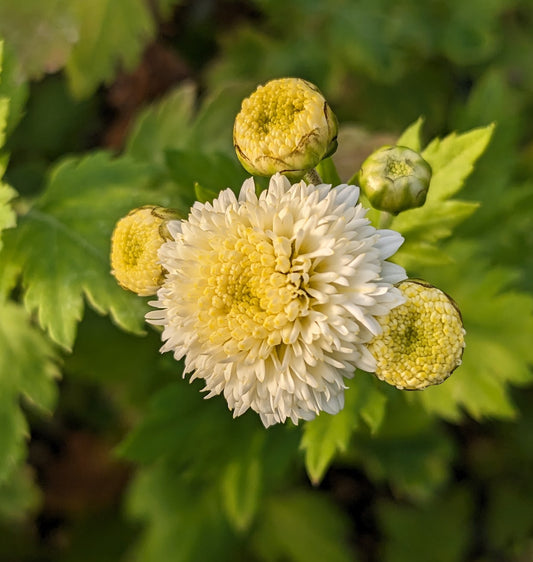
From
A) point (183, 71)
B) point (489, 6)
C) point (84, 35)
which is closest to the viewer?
point (84, 35)

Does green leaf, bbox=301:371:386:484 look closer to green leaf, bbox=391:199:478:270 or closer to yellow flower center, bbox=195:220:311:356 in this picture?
green leaf, bbox=391:199:478:270

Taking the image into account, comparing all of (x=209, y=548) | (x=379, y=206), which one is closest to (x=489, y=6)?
(x=379, y=206)

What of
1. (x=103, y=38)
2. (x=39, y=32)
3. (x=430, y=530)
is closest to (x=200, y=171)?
(x=103, y=38)

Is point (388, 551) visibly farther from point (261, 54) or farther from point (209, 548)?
point (261, 54)

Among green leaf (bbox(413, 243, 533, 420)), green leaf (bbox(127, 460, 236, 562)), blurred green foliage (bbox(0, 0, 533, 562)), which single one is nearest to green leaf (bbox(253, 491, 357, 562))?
blurred green foliage (bbox(0, 0, 533, 562))

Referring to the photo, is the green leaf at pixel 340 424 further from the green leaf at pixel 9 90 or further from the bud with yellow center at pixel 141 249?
the green leaf at pixel 9 90

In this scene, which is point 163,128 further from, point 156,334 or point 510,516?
point 510,516
